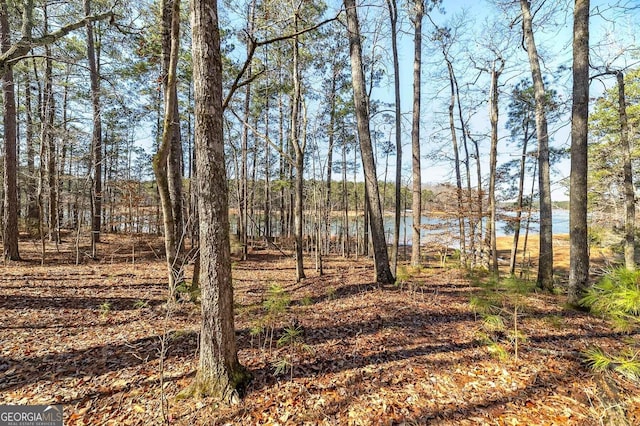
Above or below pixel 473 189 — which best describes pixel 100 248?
below

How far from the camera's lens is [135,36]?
18.2 ft

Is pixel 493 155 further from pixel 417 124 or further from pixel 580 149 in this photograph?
pixel 580 149

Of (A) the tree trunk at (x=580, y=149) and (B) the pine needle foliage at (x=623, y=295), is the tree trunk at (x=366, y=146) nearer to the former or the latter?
(A) the tree trunk at (x=580, y=149)

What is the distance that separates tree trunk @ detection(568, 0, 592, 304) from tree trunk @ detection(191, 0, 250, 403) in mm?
5935

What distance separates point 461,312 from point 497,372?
1721mm

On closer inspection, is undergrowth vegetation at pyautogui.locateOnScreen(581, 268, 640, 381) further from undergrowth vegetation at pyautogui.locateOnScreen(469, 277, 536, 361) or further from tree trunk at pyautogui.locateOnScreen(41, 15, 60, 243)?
tree trunk at pyautogui.locateOnScreen(41, 15, 60, 243)

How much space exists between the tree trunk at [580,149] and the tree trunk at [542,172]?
2442 millimetres

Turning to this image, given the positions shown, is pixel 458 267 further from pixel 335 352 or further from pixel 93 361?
pixel 93 361

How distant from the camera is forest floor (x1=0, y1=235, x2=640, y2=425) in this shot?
233 cm

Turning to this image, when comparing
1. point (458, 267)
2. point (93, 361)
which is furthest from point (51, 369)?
point (458, 267)

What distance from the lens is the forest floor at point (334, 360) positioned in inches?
91.7

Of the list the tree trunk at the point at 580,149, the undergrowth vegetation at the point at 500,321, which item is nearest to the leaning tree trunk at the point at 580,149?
the tree trunk at the point at 580,149

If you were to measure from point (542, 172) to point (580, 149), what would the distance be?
9.78 ft

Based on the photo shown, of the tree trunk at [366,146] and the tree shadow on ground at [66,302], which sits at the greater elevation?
the tree trunk at [366,146]
